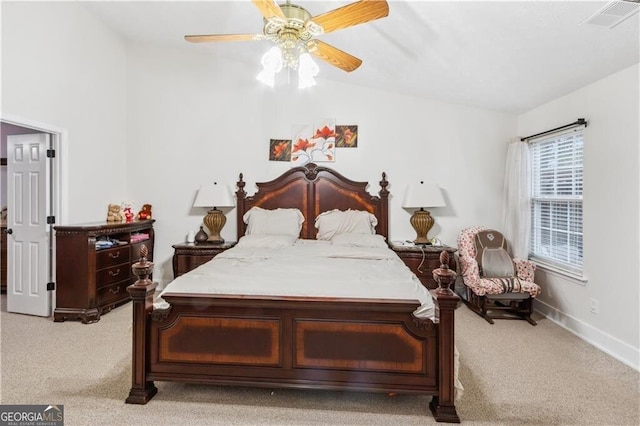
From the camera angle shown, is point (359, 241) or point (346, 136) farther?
point (346, 136)

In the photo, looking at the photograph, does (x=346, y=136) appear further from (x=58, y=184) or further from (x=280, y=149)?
(x=58, y=184)

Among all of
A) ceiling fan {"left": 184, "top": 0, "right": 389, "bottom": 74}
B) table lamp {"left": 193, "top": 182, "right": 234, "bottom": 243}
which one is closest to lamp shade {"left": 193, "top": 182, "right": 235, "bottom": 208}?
table lamp {"left": 193, "top": 182, "right": 234, "bottom": 243}

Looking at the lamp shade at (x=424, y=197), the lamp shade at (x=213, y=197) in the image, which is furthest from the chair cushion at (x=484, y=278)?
the lamp shade at (x=213, y=197)

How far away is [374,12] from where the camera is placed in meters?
1.95

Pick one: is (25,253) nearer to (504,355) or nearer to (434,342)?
(434,342)

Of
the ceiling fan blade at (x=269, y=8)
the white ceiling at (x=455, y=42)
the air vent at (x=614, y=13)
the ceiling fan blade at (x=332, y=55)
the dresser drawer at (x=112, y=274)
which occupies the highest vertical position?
the white ceiling at (x=455, y=42)

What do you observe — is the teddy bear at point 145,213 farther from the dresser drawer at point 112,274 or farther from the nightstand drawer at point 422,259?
the nightstand drawer at point 422,259

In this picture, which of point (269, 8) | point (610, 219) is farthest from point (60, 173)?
point (610, 219)

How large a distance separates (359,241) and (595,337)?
Answer: 227cm

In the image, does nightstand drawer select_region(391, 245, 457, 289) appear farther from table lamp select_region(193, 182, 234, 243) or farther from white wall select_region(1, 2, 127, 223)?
white wall select_region(1, 2, 127, 223)

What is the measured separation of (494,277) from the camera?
3760 millimetres

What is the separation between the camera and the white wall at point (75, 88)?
3.14 m

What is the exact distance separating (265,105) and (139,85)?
1.75 m

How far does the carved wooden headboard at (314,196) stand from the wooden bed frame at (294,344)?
7.45 feet
